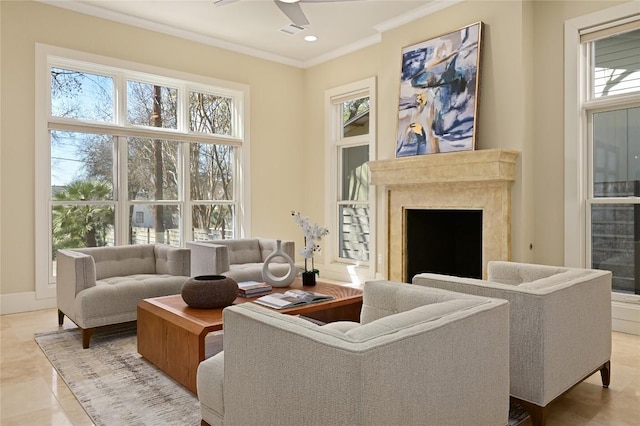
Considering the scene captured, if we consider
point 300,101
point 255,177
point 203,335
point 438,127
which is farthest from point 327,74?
point 203,335

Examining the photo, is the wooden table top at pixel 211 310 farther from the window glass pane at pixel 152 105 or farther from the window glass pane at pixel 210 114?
the window glass pane at pixel 210 114

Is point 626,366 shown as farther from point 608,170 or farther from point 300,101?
point 300,101

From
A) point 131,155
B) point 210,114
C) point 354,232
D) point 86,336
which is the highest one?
point 210,114

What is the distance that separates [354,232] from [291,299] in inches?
135

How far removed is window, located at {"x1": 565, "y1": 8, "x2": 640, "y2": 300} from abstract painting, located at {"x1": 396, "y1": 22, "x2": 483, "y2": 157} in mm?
872

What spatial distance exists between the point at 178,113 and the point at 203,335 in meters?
4.06

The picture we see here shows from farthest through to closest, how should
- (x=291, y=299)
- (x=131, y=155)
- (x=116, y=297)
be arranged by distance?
(x=131, y=155) → (x=116, y=297) → (x=291, y=299)

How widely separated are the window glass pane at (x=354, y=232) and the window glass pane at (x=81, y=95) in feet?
11.0

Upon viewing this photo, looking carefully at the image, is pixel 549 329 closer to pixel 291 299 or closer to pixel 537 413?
pixel 537 413

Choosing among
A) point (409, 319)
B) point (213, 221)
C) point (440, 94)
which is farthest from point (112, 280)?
point (440, 94)

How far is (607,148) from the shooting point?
4105 millimetres

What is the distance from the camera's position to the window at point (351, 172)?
6133mm

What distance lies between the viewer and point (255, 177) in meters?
6.52

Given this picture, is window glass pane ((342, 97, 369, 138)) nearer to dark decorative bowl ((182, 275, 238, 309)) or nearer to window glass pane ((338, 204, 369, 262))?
window glass pane ((338, 204, 369, 262))
